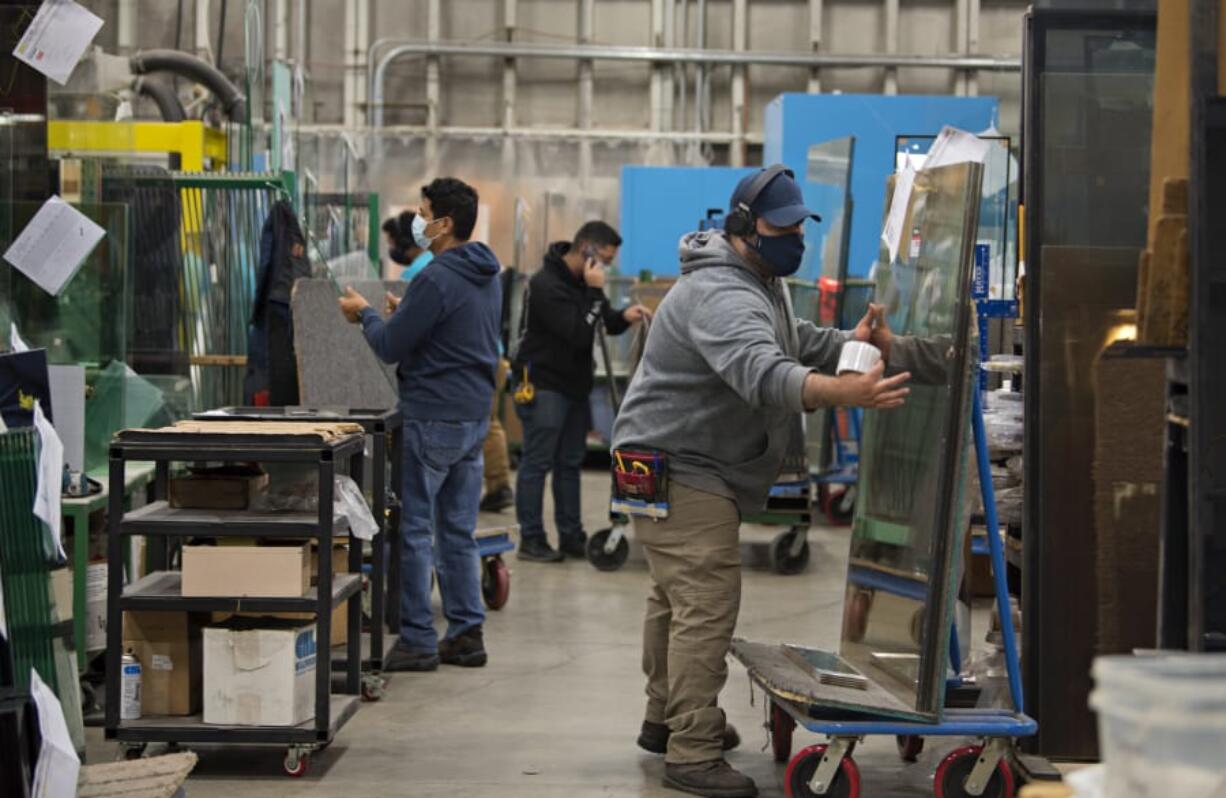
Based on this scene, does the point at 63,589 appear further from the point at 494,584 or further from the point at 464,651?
the point at 494,584

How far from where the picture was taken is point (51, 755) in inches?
124

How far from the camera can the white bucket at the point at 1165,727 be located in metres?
1.93

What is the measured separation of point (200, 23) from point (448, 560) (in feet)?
13.2

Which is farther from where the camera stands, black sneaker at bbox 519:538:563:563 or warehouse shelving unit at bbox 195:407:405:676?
black sneaker at bbox 519:538:563:563

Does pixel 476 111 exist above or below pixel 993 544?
above

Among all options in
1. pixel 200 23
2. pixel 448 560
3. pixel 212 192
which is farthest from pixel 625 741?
pixel 200 23

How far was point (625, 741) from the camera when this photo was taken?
5.33 metres

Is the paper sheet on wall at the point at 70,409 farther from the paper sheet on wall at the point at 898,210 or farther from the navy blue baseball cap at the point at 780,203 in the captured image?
the paper sheet on wall at the point at 898,210

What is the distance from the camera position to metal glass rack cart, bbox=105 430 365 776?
465cm

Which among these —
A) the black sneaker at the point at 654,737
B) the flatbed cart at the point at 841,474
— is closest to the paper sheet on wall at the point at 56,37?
the black sneaker at the point at 654,737

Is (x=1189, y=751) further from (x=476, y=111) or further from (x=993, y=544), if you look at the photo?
(x=476, y=111)

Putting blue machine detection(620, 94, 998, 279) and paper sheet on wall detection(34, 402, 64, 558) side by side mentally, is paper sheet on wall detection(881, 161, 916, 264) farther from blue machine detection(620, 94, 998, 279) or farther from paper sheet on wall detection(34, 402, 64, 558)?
blue machine detection(620, 94, 998, 279)

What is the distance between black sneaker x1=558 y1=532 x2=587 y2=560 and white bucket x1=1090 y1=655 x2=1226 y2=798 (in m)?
7.10

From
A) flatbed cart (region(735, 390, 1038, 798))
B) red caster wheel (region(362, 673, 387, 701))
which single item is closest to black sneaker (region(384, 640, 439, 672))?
red caster wheel (region(362, 673, 387, 701))
